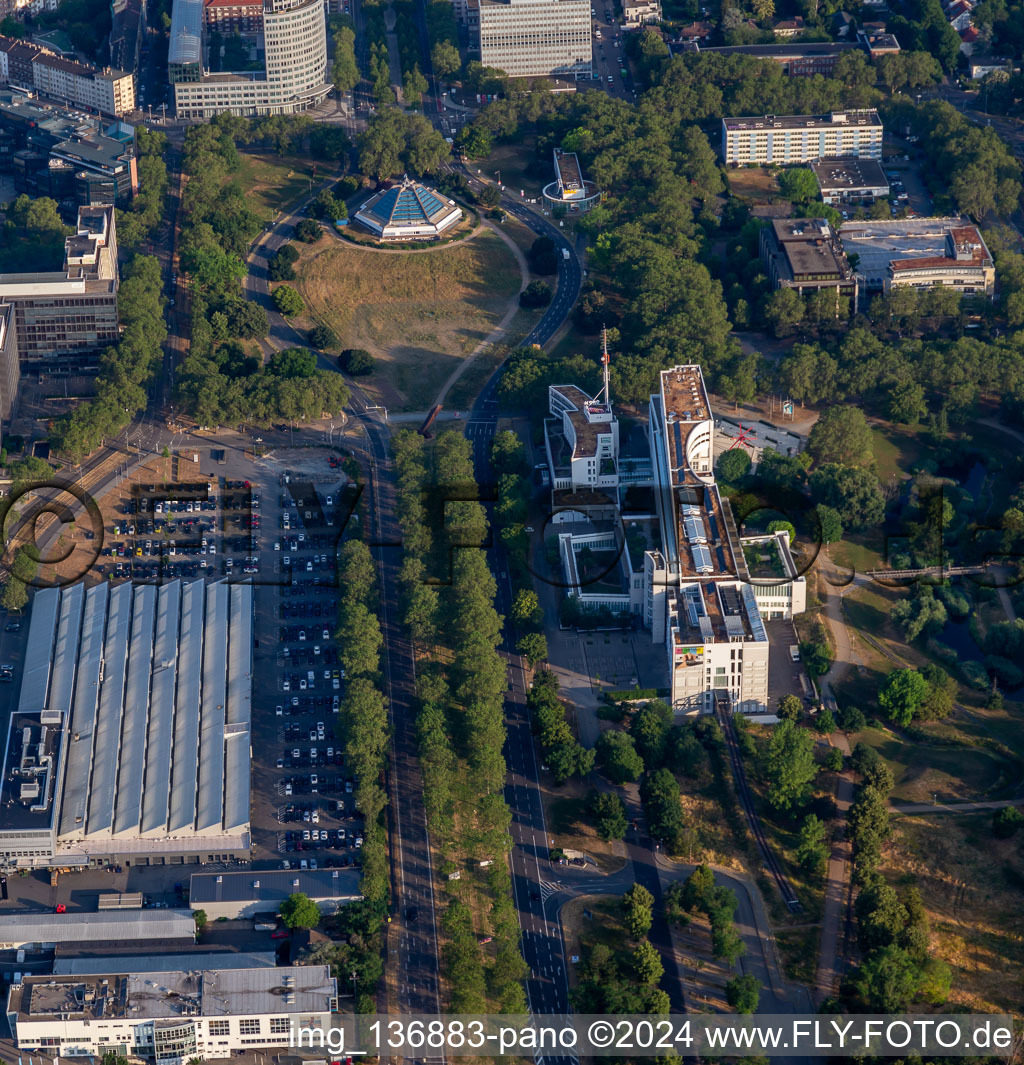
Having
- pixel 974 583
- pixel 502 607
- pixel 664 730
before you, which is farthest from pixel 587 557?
pixel 974 583

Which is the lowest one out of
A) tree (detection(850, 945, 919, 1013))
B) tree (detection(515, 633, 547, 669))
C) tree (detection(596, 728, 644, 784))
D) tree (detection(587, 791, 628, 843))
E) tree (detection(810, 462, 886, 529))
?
tree (detection(850, 945, 919, 1013))

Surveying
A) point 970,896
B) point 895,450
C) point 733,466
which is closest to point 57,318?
point 733,466

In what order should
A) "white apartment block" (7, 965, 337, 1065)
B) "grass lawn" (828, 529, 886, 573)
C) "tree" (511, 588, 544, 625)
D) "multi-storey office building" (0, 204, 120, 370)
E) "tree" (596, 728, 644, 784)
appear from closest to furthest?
"white apartment block" (7, 965, 337, 1065) < "tree" (596, 728, 644, 784) < "tree" (511, 588, 544, 625) < "grass lawn" (828, 529, 886, 573) < "multi-storey office building" (0, 204, 120, 370)

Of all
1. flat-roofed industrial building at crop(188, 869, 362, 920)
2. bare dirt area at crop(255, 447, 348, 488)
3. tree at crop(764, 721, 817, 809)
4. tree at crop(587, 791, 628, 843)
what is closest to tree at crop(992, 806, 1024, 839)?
tree at crop(764, 721, 817, 809)

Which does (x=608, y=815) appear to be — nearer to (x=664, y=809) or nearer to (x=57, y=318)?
(x=664, y=809)

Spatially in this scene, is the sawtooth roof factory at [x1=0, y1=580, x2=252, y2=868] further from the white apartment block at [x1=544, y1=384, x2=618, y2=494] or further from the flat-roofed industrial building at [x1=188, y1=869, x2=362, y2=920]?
the white apartment block at [x1=544, y1=384, x2=618, y2=494]

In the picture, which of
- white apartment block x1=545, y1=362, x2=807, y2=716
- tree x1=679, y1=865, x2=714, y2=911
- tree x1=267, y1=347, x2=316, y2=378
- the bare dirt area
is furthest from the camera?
tree x1=267, y1=347, x2=316, y2=378
